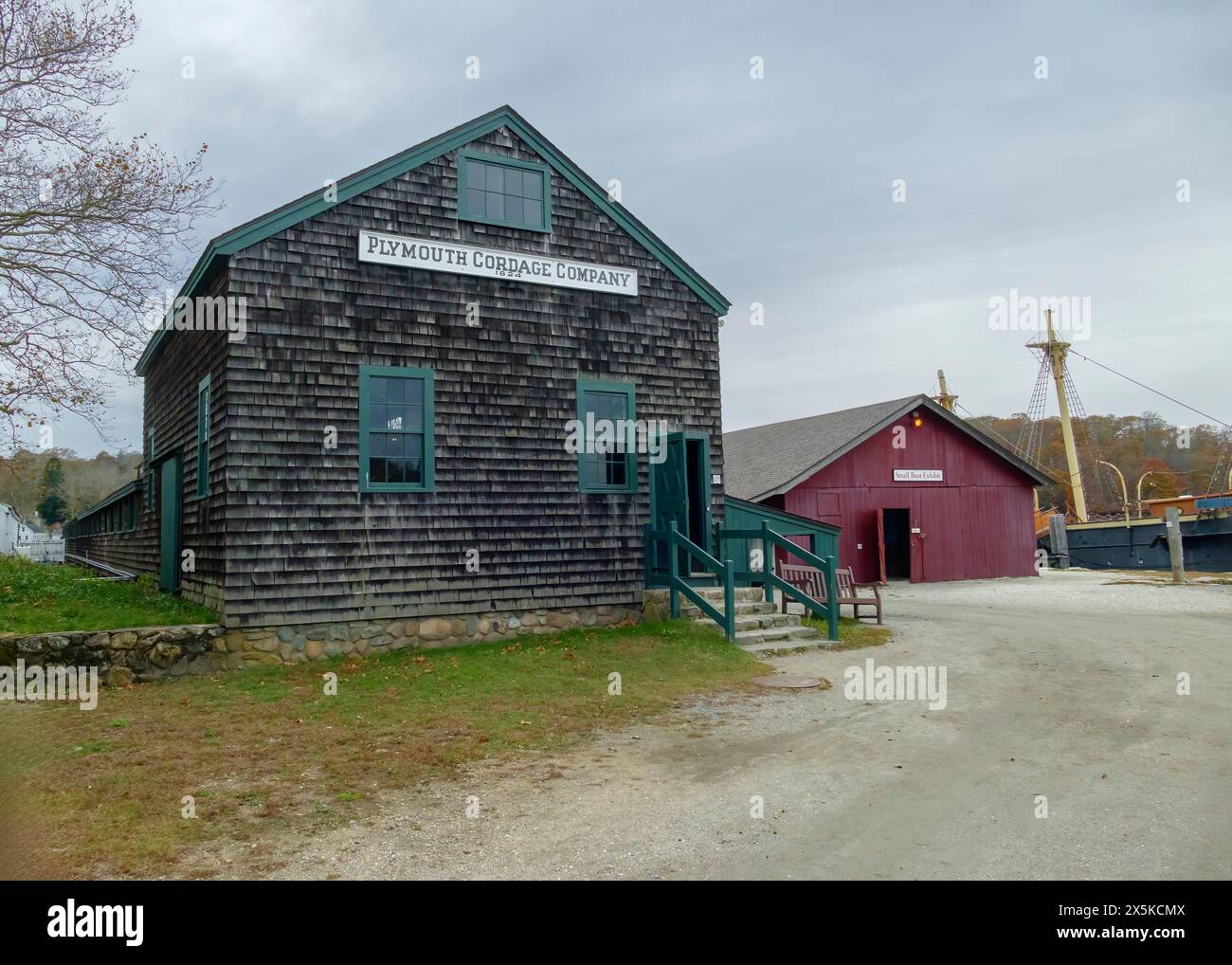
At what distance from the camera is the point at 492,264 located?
43.2ft

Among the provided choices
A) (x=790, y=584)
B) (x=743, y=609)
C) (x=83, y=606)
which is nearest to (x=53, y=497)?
(x=83, y=606)

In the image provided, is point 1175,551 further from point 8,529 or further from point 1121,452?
point 1121,452

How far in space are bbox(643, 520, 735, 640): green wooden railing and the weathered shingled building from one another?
0.26m

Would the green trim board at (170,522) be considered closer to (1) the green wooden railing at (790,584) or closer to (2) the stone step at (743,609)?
(2) the stone step at (743,609)

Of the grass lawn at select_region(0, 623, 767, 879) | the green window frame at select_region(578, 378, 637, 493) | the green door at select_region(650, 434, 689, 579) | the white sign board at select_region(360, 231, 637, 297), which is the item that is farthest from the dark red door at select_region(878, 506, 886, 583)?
the white sign board at select_region(360, 231, 637, 297)

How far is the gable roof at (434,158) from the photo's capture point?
11539 mm

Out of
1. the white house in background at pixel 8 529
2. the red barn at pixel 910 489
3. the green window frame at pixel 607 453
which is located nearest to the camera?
the green window frame at pixel 607 453

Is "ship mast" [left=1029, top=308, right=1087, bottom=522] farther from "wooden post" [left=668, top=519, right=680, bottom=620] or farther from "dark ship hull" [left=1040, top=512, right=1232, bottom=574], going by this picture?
"wooden post" [left=668, top=519, right=680, bottom=620]

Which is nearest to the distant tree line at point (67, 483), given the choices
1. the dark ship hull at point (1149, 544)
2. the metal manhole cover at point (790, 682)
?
the metal manhole cover at point (790, 682)

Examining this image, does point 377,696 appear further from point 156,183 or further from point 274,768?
point 156,183

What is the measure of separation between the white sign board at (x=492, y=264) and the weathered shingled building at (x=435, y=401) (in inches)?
1.1

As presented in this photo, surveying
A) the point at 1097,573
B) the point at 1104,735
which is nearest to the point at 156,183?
the point at 1104,735

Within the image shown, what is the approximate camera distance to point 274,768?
22.9ft
